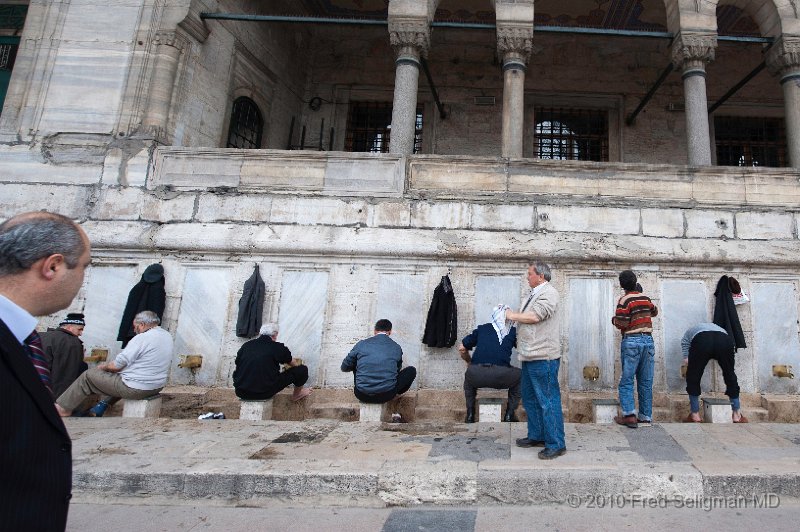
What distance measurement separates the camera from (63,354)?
6.28 meters

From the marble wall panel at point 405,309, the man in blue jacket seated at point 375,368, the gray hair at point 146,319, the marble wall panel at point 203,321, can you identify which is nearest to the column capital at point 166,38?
the marble wall panel at point 203,321

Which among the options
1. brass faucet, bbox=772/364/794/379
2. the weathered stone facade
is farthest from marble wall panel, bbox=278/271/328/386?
→ brass faucet, bbox=772/364/794/379

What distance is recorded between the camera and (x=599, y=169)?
7969 millimetres

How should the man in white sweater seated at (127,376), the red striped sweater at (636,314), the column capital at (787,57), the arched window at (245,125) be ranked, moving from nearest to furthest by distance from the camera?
the red striped sweater at (636,314), the man in white sweater seated at (127,376), the column capital at (787,57), the arched window at (245,125)

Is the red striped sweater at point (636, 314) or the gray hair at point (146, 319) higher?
the red striped sweater at point (636, 314)

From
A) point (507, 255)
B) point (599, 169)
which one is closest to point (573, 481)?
point (507, 255)

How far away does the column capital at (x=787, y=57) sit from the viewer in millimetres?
8844

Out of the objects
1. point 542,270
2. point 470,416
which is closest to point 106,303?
point 470,416

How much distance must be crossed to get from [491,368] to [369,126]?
30.8 ft

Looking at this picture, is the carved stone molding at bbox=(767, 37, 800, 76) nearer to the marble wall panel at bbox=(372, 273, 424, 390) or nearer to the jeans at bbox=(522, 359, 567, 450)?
the marble wall panel at bbox=(372, 273, 424, 390)

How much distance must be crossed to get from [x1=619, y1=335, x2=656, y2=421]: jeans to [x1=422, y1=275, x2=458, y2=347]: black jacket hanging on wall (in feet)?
7.78

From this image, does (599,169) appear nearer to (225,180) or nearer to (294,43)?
(225,180)

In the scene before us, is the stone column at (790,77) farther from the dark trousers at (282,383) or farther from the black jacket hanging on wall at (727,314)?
the dark trousers at (282,383)

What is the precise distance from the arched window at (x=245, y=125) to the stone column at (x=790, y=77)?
10575 mm
